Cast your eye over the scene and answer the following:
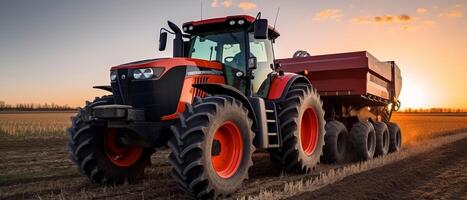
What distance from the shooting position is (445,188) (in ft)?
23.5

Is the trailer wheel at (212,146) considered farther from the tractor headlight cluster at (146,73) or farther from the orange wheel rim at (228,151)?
the tractor headlight cluster at (146,73)

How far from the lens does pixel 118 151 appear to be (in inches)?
301

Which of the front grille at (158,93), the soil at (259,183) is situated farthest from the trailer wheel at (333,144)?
the front grille at (158,93)

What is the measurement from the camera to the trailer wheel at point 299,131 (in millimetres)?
7840

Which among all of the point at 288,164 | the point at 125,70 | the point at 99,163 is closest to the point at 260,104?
the point at 288,164

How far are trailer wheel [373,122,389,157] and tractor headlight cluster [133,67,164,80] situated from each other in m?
7.74

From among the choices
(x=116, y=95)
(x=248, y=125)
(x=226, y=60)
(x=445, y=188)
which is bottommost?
(x=445, y=188)

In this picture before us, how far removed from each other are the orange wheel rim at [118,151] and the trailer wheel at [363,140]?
18.2ft

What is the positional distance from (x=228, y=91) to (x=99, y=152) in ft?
7.42

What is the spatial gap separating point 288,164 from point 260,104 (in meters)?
1.48

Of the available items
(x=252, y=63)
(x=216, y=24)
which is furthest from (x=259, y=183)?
(x=216, y=24)

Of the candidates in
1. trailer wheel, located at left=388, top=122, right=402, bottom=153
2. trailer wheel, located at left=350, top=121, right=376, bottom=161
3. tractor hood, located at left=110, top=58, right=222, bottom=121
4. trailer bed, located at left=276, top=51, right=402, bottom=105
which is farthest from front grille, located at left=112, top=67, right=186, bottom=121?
trailer wheel, located at left=388, top=122, right=402, bottom=153

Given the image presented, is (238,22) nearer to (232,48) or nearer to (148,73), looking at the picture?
(232,48)

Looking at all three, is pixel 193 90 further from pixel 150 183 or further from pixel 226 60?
pixel 150 183
